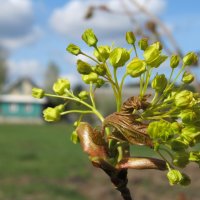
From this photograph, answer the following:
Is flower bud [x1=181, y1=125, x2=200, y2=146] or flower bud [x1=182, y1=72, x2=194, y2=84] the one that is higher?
flower bud [x1=182, y1=72, x2=194, y2=84]

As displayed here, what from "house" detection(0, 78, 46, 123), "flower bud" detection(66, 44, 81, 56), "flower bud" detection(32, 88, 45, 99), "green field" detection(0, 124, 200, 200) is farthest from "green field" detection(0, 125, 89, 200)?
"house" detection(0, 78, 46, 123)

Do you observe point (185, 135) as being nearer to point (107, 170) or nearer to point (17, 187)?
point (107, 170)

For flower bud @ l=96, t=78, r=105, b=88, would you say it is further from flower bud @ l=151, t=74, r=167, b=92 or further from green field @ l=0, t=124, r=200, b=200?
green field @ l=0, t=124, r=200, b=200

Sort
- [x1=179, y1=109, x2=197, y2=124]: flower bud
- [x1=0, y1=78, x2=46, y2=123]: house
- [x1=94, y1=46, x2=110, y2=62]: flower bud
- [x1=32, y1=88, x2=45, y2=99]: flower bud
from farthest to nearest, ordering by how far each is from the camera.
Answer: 1. [x1=0, y1=78, x2=46, y2=123]: house
2. [x1=32, y1=88, x2=45, y2=99]: flower bud
3. [x1=94, y1=46, x2=110, y2=62]: flower bud
4. [x1=179, y1=109, x2=197, y2=124]: flower bud

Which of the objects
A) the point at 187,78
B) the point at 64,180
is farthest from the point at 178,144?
the point at 64,180

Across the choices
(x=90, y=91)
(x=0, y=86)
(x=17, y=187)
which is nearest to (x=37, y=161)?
(x=17, y=187)

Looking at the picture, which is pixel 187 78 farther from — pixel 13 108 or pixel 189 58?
pixel 13 108
